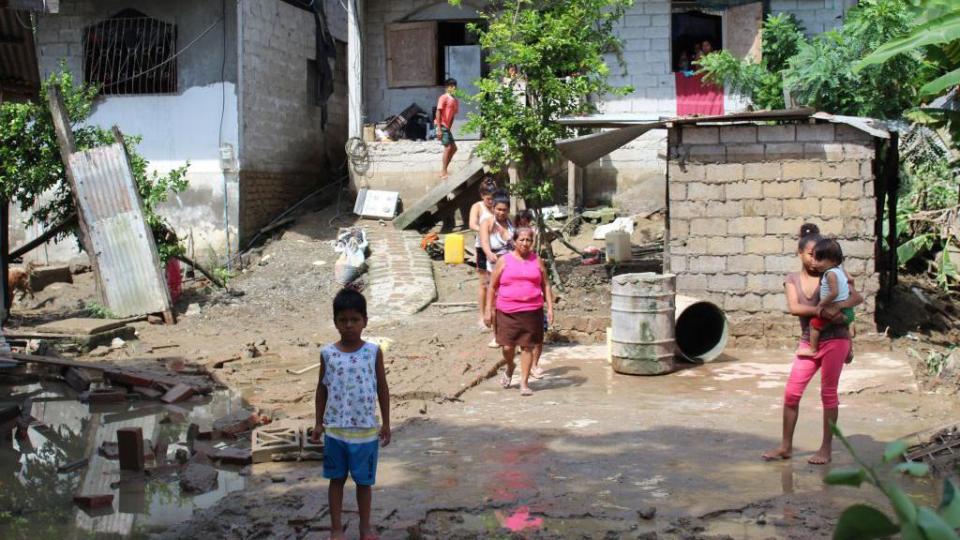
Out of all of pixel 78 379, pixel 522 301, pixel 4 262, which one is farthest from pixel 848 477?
pixel 4 262

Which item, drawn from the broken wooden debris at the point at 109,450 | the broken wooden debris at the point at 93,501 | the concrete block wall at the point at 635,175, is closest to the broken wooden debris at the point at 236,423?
the broken wooden debris at the point at 109,450

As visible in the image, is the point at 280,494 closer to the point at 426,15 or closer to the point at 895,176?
the point at 895,176

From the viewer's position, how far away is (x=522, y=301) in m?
8.40

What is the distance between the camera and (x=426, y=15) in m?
19.4

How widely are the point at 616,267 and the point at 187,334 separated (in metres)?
6.20

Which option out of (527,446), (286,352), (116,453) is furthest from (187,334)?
(527,446)

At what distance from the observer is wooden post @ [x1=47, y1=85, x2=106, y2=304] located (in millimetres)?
12781

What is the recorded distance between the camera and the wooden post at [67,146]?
1278 cm

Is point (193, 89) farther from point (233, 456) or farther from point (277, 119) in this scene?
point (233, 456)

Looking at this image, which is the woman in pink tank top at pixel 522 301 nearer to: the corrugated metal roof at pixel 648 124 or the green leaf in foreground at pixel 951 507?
the corrugated metal roof at pixel 648 124

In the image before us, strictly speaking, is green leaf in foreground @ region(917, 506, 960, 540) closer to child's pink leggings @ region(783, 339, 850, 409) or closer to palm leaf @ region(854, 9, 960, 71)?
palm leaf @ region(854, 9, 960, 71)

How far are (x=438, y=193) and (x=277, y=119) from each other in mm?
3646

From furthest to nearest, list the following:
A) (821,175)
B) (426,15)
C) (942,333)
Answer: (426,15) < (942,333) < (821,175)

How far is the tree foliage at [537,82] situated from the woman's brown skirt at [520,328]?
4816 mm
